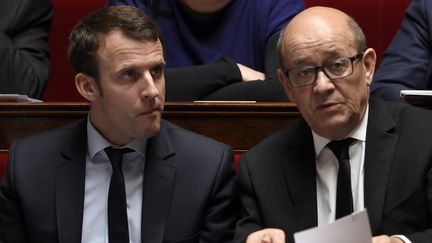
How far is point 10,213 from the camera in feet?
3.43

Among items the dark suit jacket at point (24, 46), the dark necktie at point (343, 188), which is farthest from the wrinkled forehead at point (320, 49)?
the dark suit jacket at point (24, 46)

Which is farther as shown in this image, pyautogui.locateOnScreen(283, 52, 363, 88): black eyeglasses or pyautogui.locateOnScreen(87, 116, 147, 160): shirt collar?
pyautogui.locateOnScreen(87, 116, 147, 160): shirt collar

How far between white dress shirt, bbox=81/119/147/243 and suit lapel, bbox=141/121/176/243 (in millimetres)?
16

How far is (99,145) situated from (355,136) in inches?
12.6

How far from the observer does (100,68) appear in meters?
1.04

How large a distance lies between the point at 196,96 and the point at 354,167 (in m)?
0.35

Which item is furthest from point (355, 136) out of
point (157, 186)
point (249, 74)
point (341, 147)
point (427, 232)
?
point (249, 74)

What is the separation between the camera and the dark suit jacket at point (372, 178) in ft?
3.06

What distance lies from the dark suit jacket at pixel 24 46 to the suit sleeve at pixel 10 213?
0.36m

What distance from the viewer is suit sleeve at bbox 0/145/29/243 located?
1.04 metres

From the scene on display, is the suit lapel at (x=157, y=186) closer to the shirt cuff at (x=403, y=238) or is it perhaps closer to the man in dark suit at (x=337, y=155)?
the man in dark suit at (x=337, y=155)

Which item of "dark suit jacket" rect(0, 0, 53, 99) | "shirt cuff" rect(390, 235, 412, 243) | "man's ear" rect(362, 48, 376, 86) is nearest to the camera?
"shirt cuff" rect(390, 235, 412, 243)

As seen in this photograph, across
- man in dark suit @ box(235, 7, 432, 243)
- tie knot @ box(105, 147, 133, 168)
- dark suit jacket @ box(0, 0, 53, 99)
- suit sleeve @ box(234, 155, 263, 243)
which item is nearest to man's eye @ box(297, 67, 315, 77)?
man in dark suit @ box(235, 7, 432, 243)

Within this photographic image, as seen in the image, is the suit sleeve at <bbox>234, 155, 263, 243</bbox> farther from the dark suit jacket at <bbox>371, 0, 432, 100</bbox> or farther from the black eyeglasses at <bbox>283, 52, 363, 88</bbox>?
the dark suit jacket at <bbox>371, 0, 432, 100</bbox>
